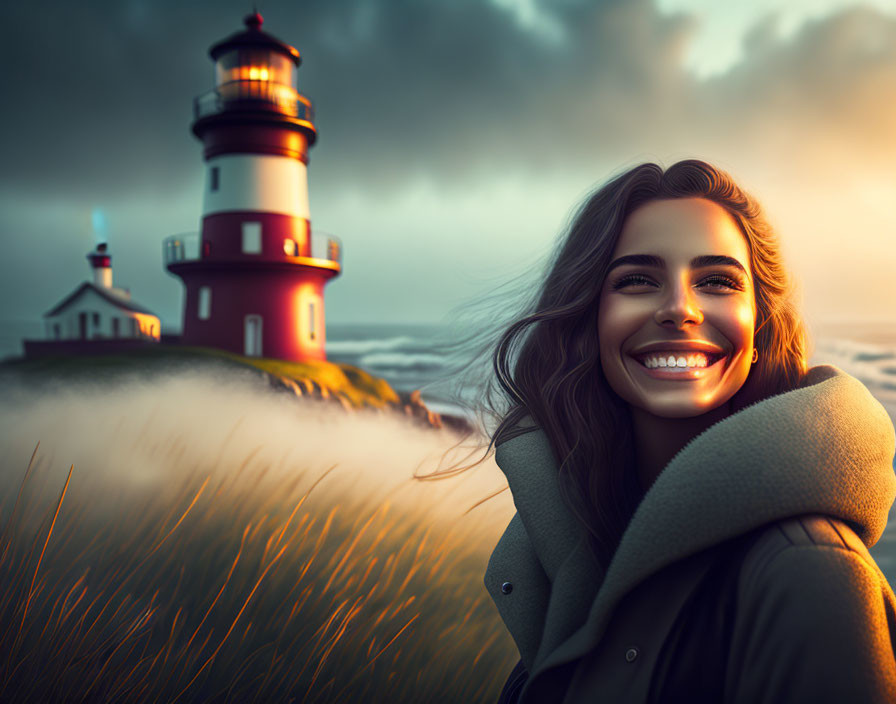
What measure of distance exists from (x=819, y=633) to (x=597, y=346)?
84cm

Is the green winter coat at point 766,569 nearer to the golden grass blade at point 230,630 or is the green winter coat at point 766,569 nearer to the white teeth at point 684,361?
the white teeth at point 684,361

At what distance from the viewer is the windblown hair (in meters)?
1.54

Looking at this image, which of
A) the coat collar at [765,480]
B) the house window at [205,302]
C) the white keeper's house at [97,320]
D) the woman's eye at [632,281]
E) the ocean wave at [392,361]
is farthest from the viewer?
the ocean wave at [392,361]

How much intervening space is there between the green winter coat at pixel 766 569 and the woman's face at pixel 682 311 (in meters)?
Result: 0.24

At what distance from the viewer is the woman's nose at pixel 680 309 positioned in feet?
4.59

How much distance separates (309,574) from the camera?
393cm

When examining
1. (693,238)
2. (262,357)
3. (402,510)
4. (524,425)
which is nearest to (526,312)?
(524,425)

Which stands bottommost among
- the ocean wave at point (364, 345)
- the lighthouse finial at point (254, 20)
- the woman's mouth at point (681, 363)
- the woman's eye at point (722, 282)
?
the woman's mouth at point (681, 363)

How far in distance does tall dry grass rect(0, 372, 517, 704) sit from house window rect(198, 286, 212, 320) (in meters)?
5.66

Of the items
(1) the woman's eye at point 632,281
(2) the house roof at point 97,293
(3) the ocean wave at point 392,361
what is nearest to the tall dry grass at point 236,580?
(1) the woman's eye at point 632,281

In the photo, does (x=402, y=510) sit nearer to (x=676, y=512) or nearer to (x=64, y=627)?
(x=64, y=627)

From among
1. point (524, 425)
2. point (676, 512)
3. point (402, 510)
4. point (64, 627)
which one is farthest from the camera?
point (402, 510)

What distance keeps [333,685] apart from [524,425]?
7.86ft

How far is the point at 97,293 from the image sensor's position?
440 inches
